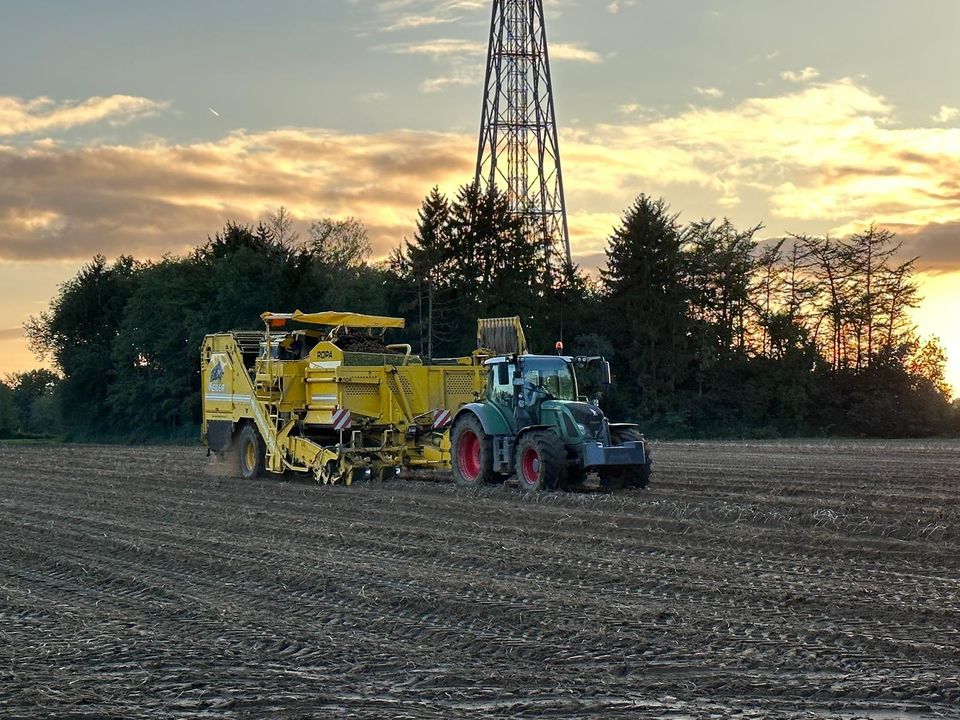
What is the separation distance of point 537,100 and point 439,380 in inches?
1042

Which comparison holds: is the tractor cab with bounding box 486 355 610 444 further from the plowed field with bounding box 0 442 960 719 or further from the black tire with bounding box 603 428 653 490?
the plowed field with bounding box 0 442 960 719

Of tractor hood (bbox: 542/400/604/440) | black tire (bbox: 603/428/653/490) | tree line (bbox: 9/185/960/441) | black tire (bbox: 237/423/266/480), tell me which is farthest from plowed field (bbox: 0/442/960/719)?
tree line (bbox: 9/185/960/441)

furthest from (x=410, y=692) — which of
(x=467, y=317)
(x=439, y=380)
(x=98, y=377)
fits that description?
(x=98, y=377)

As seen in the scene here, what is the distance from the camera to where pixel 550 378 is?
1808 centimetres

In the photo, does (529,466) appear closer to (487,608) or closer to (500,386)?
(500,386)

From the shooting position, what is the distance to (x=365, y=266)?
62000 millimetres

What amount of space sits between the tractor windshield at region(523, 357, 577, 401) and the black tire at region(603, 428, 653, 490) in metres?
0.96

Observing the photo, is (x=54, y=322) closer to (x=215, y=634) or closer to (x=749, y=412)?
(x=749, y=412)

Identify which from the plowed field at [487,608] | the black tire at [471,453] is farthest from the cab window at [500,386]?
the plowed field at [487,608]

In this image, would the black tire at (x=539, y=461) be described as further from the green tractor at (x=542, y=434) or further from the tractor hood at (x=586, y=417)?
the tractor hood at (x=586, y=417)

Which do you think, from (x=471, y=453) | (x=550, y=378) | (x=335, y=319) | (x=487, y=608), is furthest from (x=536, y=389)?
(x=487, y=608)

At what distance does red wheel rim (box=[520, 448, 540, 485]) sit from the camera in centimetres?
1733

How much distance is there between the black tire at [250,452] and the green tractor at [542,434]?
4375 mm

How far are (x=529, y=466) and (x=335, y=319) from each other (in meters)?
5.98
